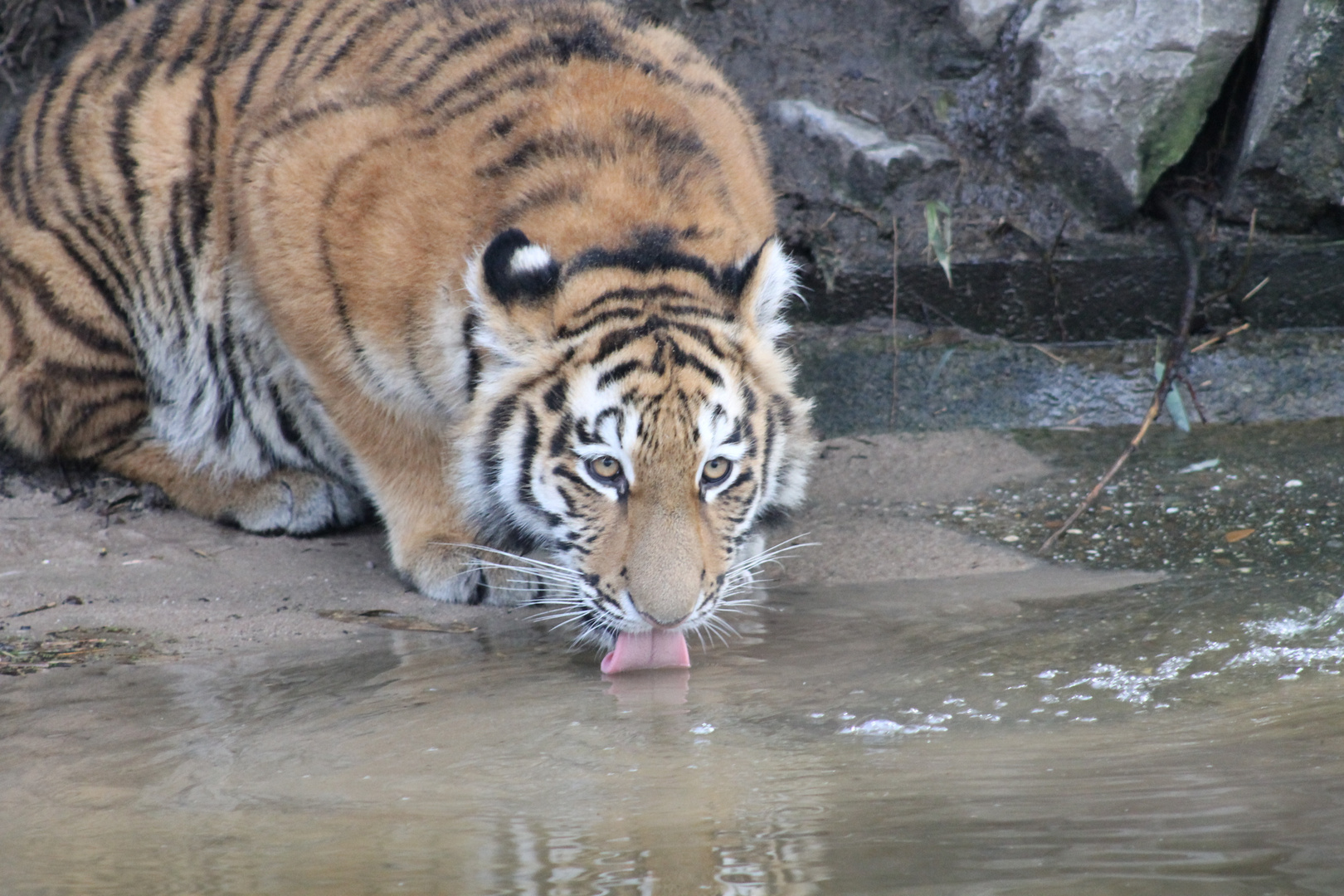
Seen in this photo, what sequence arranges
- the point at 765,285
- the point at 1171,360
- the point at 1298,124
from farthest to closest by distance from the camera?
the point at 1298,124
the point at 1171,360
the point at 765,285

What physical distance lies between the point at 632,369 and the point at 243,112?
1.74 m

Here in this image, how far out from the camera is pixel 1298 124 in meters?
4.55

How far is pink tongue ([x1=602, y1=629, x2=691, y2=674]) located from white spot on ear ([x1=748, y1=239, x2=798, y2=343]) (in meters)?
0.71

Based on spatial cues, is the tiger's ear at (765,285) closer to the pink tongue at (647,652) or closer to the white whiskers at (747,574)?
the white whiskers at (747,574)

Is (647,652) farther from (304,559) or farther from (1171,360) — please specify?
(1171,360)

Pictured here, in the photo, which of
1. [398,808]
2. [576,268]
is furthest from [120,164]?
[398,808]

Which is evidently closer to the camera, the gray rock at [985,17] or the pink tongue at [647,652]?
the pink tongue at [647,652]

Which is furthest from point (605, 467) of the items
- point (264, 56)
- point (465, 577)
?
point (264, 56)

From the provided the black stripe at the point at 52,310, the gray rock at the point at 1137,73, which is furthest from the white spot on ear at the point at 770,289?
the black stripe at the point at 52,310

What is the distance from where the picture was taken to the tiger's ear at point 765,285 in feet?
9.72

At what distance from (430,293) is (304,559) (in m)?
1.01

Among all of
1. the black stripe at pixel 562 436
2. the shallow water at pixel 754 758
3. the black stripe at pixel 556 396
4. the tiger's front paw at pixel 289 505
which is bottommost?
the shallow water at pixel 754 758

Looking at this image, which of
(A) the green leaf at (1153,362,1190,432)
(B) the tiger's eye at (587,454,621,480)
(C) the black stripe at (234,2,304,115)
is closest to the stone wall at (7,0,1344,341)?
(A) the green leaf at (1153,362,1190,432)

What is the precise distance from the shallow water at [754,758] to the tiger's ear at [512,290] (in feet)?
2.30
